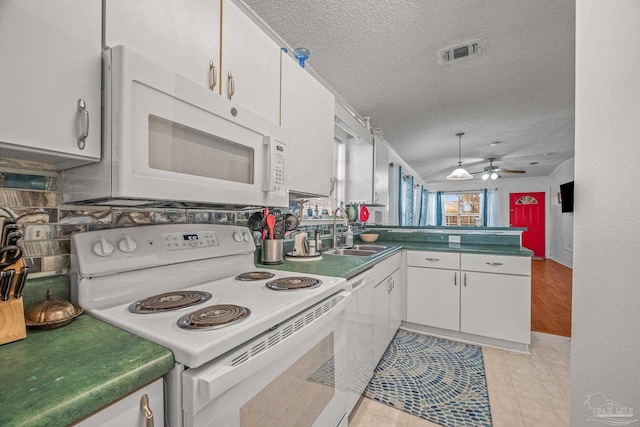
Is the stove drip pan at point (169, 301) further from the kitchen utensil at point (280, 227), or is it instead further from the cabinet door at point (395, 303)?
the cabinet door at point (395, 303)

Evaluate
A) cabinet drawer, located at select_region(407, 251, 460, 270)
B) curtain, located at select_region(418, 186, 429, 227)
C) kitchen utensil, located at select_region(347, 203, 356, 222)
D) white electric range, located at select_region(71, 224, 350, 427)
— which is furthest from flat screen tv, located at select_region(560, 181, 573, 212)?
curtain, located at select_region(418, 186, 429, 227)

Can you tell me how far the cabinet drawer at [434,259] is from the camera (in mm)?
2598

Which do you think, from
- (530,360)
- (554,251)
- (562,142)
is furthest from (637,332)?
(554,251)

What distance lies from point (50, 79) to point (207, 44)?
52 cm

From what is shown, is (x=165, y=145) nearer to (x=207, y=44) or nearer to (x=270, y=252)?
(x=207, y=44)

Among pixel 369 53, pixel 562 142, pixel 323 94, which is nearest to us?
pixel 323 94

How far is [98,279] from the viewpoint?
846mm

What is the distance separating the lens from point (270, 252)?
1.59 m

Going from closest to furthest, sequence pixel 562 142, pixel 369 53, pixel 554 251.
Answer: pixel 369 53, pixel 562 142, pixel 554 251

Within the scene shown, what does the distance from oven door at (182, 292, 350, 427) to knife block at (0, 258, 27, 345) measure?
43 centimetres

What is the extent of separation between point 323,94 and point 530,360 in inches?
104

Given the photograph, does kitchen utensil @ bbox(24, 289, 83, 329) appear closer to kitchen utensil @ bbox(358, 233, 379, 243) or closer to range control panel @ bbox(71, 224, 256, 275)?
range control panel @ bbox(71, 224, 256, 275)

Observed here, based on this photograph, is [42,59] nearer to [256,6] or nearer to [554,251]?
[256,6]

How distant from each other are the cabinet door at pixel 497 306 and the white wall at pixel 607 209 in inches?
72.1
